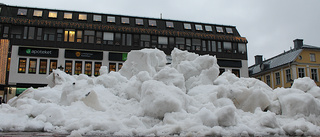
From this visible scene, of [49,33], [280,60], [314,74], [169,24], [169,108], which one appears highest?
[169,24]

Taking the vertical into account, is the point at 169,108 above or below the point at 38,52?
below

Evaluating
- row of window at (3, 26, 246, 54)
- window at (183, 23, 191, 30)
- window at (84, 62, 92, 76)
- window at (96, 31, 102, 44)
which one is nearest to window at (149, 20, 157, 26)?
row of window at (3, 26, 246, 54)

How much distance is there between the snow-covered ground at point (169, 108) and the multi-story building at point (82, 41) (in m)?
23.7

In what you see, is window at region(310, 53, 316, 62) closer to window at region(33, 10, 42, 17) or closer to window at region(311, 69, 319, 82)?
window at region(311, 69, 319, 82)

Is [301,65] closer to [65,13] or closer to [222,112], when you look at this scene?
[65,13]

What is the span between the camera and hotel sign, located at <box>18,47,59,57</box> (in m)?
32.3

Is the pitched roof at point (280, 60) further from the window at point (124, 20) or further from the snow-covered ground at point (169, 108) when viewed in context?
the snow-covered ground at point (169, 108)

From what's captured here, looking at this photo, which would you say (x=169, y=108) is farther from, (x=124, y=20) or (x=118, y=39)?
(x=124, y=20)

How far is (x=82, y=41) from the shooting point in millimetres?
34031

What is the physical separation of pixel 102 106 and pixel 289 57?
38.6 metres

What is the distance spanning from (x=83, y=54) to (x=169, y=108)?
1113 inches

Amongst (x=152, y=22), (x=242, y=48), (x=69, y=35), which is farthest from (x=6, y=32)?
(x=242, y=48)

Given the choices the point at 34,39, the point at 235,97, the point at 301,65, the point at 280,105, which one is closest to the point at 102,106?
the point at 235,97

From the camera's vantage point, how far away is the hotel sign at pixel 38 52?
32.3 metres
